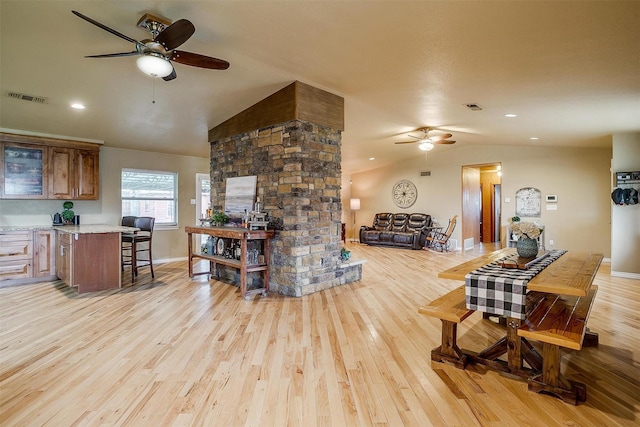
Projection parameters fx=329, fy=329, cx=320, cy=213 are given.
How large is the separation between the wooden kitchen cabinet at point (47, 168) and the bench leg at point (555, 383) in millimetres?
6686

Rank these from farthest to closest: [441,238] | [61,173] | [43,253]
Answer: [441,238] < [61,173] < [43,253]

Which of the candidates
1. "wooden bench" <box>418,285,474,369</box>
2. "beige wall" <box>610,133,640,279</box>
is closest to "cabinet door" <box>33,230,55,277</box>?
"wooden bench" <box>418,285,474,369</box>

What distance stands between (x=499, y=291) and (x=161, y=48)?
3.05 meters

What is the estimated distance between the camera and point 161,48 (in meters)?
2.59

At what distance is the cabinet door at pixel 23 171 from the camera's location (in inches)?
197

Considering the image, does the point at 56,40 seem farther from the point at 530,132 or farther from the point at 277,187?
the point at 530,132

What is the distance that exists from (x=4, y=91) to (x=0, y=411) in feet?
12.1

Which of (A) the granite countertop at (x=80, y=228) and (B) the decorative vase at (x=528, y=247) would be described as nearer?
(B) the decorative vase at (x=528, y=247)

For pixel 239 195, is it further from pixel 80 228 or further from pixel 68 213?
pixel 68 213

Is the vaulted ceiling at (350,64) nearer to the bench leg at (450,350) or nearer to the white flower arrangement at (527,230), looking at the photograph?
the white flower arrangement at (527,230)

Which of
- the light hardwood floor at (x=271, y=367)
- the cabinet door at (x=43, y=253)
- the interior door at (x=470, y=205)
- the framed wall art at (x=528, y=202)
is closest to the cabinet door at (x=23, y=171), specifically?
the cabinet door at (x=43, y=253)

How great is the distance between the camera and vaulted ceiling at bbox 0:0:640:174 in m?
2.42

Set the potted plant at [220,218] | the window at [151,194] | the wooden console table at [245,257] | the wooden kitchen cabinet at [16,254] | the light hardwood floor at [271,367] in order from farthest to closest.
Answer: the window at [151,194] → the potted plant at [220,218] → the wooden kitchen cabinet at [16,254] → the wooden console table at [245,257] → the light hardwood floor at [271,367]

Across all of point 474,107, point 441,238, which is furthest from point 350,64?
point 441,238
